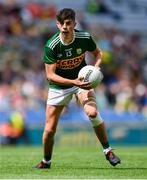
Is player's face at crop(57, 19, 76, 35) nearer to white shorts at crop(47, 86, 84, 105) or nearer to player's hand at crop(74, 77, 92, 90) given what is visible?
player's hand at crop(74, 77, 92, 90)

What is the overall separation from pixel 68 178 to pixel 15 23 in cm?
1499

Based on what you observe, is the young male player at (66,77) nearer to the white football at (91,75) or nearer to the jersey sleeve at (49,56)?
the jersey sleeve at (49,56)

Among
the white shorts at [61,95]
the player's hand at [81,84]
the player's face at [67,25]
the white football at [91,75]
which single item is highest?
the player's face at [67,25]

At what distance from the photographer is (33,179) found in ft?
30.7

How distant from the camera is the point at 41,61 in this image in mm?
23609

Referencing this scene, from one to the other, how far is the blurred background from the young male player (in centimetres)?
985

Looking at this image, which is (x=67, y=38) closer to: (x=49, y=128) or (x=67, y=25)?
(x=67, y=25)

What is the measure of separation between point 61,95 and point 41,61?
1276 cm

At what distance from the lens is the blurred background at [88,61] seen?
21.1 meters

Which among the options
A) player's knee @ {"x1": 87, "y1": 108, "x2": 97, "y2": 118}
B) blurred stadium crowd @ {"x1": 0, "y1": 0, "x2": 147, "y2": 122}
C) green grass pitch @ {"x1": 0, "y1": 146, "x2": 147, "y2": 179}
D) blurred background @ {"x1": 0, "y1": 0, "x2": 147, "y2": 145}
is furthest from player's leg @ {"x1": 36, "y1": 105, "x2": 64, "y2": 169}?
blurred stadium crowd @ {"x1": 0, "y1": 0, "x2": 147, "y2": 122}

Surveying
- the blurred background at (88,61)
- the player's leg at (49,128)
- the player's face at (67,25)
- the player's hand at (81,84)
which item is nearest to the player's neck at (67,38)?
the player's face at (67,25)

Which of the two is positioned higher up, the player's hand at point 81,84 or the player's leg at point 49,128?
the player's hand at point 81,84

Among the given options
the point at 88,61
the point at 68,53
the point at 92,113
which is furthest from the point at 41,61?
the point at 92,113

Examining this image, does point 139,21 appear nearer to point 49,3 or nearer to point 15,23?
point 49,3
